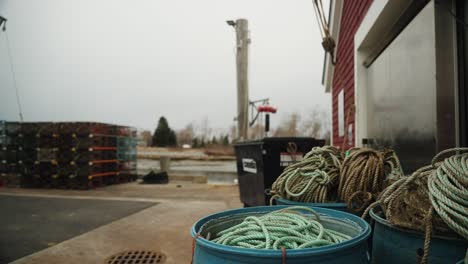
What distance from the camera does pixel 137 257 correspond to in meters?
3.33

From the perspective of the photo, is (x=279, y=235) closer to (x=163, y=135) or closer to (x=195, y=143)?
(x=163, y=135)

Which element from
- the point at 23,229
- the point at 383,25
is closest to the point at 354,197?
the point at 383,25

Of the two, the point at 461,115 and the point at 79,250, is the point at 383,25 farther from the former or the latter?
the point at 79,250

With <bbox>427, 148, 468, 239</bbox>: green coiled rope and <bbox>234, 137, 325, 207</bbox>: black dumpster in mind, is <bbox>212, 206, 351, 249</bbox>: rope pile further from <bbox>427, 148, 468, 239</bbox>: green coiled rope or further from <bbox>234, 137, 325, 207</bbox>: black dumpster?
<bbox>234, 137, 325, 207</bbox>: black dumpster

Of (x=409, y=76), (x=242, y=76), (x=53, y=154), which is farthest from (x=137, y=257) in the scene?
(x=53, y=154)

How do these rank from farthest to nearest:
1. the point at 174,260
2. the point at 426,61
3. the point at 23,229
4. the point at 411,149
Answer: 1. the point at 23,229
2. the point at 174,260
3. the point at 411,149
4. the point at 426,61

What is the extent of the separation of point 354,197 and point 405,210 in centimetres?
51

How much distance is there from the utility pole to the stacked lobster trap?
4.25 m

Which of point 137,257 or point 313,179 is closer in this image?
→ point 313,179

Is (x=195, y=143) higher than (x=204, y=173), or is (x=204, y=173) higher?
(x=195, y=143)

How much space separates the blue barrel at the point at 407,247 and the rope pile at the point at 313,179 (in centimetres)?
50

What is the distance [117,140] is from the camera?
986cm

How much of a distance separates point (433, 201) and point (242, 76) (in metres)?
7.49

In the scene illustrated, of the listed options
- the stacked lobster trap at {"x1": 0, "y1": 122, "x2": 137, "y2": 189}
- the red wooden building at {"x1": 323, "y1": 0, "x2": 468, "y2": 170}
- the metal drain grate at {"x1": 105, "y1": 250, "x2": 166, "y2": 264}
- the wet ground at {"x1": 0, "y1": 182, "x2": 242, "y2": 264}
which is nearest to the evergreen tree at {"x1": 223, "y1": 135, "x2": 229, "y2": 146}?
the stacked lobster trap at {"x1": 0, "y1": 122, "x2": 137, "y2": 189}
